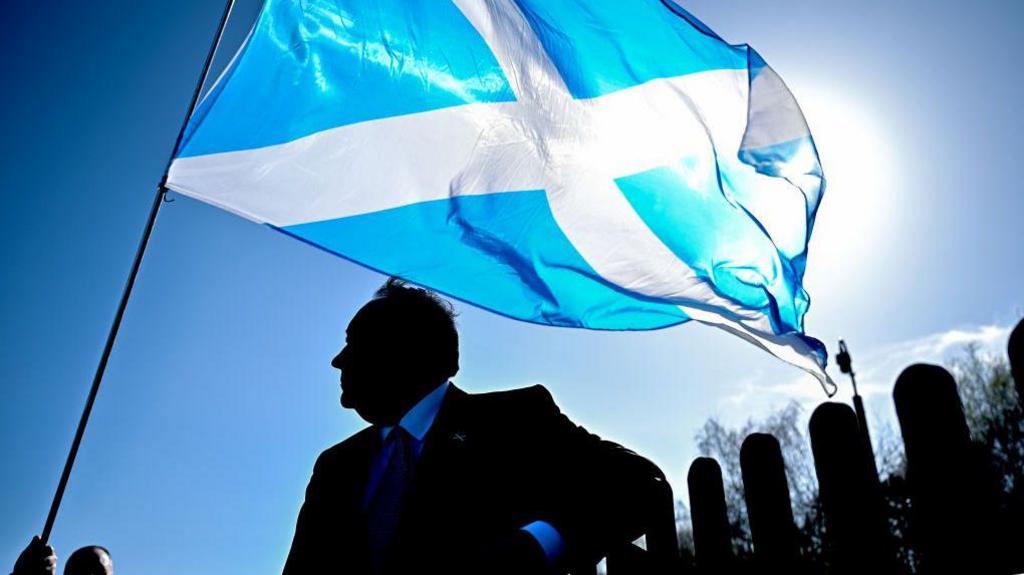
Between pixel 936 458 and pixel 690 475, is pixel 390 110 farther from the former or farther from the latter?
pixel 936 458

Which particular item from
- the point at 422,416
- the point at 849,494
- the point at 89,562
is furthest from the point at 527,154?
the point at 89,562

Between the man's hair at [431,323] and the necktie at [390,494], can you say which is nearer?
the necktie at [390,494]

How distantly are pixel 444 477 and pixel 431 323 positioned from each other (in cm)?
63

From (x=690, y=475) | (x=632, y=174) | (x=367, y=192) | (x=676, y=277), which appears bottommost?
(x=690, y=475)

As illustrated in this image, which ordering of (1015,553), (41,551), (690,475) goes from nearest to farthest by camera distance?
(1015,553) < (41,551) < (690,475)

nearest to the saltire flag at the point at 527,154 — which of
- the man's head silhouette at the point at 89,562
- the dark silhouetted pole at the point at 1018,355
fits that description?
the dark silhouetted pole at the point at 1018,355

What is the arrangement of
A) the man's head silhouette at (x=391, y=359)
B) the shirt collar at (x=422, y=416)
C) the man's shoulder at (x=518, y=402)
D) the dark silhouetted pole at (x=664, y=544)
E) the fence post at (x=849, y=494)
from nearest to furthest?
1. the fence post at (x=849, y=494)
2. the man's shoulder at (x=518, y=402)
3. the shirt collar at (x=422, y=416)
4. the man's head silhouette at (x=391, y=359)
5. the dark silhouetted pole at (x=664, y=544)

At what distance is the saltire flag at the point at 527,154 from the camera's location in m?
3.14

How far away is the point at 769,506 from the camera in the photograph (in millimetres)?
2357

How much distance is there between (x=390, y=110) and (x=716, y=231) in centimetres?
156

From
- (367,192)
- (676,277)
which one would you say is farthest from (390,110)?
(676,277)

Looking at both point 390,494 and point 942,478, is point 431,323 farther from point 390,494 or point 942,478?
point 942,478

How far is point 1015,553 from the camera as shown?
69.2 inches

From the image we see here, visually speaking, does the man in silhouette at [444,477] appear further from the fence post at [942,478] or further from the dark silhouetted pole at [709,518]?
the dark silhouetted pole at [709,518]
